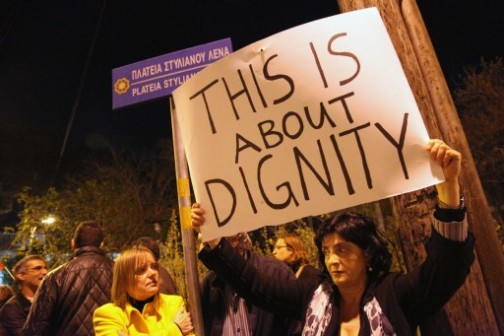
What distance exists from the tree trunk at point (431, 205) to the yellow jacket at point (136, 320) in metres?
1.30

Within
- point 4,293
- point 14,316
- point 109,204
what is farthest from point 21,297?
point 109,204

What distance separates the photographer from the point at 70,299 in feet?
10.5

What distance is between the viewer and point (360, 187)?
156 cm

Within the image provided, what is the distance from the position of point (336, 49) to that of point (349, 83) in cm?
15

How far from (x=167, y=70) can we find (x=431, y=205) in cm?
165

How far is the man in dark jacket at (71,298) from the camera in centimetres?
311

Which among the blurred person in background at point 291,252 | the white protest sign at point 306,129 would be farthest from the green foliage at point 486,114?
the white protest sign at point 306,129

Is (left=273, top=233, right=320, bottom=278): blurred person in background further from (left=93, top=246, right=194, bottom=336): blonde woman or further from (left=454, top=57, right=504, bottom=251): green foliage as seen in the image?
(left=454, top=57, right=504, bottom=251): green foliage

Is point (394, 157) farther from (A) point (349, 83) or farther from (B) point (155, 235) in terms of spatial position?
(B) point (155, 235)

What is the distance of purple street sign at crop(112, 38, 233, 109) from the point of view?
2559 mm

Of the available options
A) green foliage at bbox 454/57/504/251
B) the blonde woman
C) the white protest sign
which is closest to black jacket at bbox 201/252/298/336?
the blonde woman

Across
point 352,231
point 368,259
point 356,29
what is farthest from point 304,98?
point 368,259

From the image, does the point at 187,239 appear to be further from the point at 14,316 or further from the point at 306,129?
the point at 14,316

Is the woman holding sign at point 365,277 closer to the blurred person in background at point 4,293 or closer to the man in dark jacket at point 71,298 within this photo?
the man in dark jacket at point 71,298
